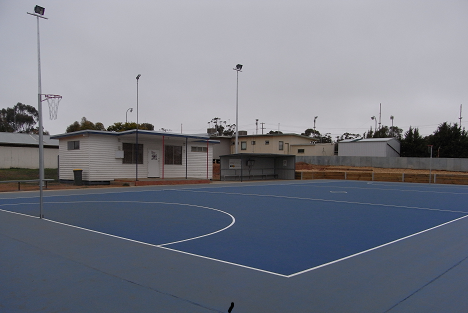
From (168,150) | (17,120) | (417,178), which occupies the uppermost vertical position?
(17,120)

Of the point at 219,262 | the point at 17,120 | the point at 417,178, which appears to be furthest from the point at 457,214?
the point at 17,120

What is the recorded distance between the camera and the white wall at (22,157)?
3697 centimetres

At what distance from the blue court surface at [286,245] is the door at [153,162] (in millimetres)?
13995

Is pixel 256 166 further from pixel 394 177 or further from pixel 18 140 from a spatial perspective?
pixel 18 140

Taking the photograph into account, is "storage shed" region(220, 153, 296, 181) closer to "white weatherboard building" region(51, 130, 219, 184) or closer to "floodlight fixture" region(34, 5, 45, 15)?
"white weatherboard building" region(51, 130, 219, 184)

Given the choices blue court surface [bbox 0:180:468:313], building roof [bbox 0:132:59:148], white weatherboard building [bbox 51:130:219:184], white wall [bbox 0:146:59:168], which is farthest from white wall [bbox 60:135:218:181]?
building roof [bbox 0:132:59:148]

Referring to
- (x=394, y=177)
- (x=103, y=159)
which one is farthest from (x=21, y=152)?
(x=394, y=177)

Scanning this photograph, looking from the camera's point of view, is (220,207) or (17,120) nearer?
(220,207)

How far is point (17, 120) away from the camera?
8269cm

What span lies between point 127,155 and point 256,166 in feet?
45.9

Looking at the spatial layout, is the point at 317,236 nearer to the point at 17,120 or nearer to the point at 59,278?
the point at 59,278

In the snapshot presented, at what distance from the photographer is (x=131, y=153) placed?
27.1 metres

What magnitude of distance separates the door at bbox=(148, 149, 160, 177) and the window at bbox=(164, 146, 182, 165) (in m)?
0.84

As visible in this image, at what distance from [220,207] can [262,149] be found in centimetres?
3687
